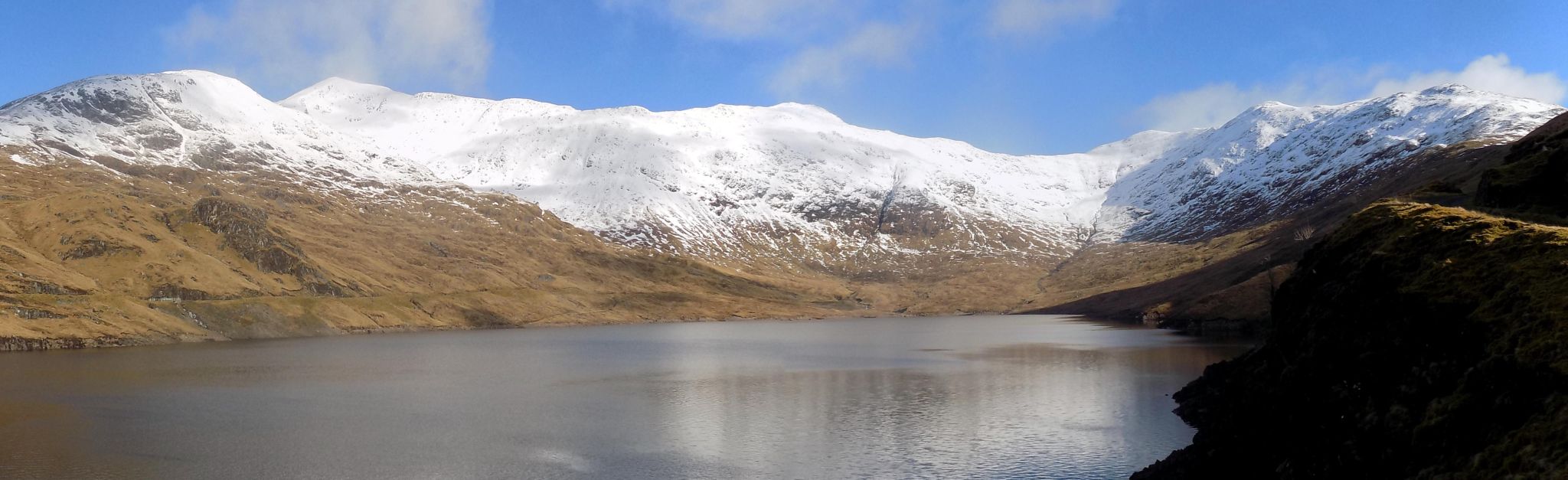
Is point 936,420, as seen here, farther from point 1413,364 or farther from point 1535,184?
point 1413,364

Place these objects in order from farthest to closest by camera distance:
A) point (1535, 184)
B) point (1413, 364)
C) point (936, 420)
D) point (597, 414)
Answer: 1. point (597, 414)
2. point (936, 420)
3. point (1535, 184)
4. point (1413, 364)

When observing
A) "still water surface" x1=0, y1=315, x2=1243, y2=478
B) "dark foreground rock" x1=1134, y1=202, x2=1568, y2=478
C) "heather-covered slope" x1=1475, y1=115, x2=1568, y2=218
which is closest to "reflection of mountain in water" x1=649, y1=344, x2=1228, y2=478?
"still water surface" x1=0, y1=315, x2=1243, y2=478

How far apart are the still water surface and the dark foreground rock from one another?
10.8 metres

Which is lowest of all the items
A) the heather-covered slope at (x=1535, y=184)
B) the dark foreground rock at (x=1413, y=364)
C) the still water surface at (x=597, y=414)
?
the still water surface at (x=597, y=414)

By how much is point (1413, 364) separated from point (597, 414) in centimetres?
5058

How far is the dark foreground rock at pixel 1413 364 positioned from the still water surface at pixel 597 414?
1078 centimetres

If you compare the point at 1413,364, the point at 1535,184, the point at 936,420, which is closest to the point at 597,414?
the point at 936,420

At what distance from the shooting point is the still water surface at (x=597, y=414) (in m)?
47.0

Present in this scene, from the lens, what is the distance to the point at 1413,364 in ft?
89.5

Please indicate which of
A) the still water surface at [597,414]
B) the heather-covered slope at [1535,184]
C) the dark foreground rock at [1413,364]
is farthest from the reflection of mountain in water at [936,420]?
the heather-covered slope at [1535,184]

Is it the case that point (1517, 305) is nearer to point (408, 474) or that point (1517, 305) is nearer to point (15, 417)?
point (408, 474)

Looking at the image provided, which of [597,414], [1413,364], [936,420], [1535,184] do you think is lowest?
[597,414]

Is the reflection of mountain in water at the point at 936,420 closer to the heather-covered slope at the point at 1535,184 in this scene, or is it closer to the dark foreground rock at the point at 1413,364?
the dark foreground rock at the point at 1413,364

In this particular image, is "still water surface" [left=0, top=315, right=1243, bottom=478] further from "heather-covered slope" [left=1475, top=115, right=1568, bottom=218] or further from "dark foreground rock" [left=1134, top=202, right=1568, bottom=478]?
"heather-covered slope" [left=1475, top=115, right=1568, bottom=218]
